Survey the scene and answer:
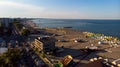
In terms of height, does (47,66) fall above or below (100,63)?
below

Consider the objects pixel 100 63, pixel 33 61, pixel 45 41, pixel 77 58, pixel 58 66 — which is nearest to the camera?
pixel 100 63

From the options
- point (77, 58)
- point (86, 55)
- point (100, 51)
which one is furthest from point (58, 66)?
point (100, 51)

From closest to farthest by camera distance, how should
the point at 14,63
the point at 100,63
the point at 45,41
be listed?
the point at 100,63
the point at 14,63
the point at 45,41

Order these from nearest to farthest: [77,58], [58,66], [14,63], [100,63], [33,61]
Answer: [100,63]
[14,63]
[58,66]
[33,61]
[77,58]

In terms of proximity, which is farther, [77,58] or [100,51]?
[100,51]

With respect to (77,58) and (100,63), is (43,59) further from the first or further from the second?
(100,63)

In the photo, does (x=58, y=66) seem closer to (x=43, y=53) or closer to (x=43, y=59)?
(x=43, y=59)

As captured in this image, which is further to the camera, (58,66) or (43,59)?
(43,59)

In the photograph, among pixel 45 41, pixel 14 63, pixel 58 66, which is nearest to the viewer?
pixel 14 63

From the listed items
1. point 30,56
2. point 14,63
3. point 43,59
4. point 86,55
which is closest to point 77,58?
point 86,55
